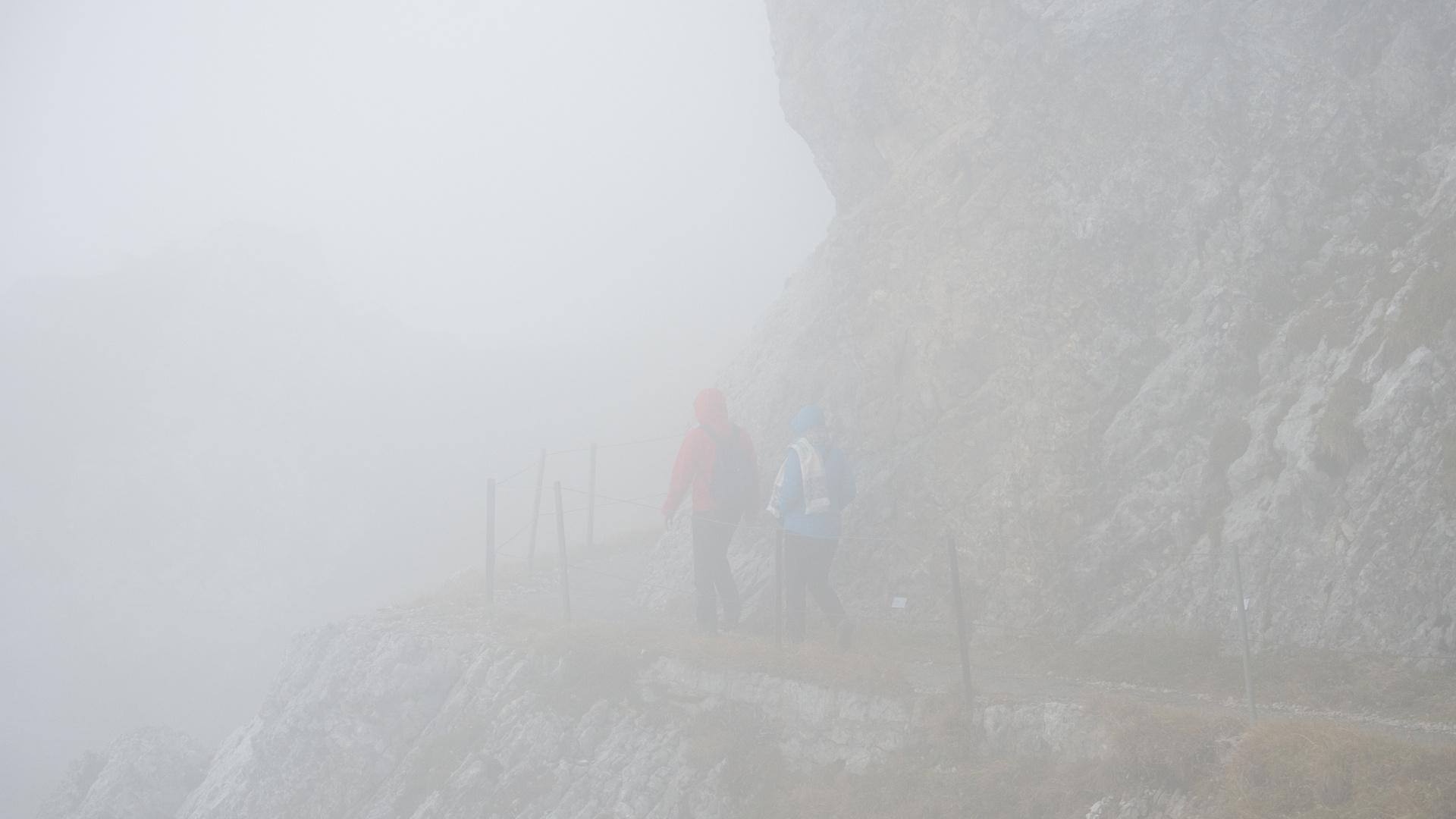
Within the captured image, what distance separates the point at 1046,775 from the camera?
6551 mm

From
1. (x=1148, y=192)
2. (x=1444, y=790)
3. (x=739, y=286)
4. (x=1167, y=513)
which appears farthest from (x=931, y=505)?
(x=739, y=286)

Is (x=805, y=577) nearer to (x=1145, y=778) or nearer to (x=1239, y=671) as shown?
(x=1239, y=671)

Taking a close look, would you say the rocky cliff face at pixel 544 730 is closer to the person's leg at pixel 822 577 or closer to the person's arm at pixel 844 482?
the person's leg at pixel 822 577

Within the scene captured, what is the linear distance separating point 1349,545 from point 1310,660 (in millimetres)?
1220

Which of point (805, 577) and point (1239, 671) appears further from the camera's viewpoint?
point (805, 577)

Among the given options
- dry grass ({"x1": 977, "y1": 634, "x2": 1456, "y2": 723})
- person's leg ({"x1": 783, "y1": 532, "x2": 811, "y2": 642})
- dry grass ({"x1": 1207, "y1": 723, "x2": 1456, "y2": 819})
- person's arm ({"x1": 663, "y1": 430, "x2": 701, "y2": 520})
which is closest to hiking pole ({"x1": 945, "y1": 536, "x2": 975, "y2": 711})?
dry grass ({"x1": 977, "y1": 634, "x2": 1456, "y2": 723})

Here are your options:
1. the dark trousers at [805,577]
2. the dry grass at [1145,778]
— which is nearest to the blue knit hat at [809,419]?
the dark trousers at [805,577]

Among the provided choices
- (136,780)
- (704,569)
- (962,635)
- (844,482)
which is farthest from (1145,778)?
(136,780)

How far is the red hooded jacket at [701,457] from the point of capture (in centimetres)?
1120

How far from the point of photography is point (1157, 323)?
10844 mm

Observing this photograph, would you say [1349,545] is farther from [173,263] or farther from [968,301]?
[173,263]

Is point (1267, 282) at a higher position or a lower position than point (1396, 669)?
higher

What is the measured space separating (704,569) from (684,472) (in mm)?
1440

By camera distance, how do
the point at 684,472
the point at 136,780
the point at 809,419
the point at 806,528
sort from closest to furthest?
the point at 806,528 < the point at 809,419 < the point at 684,472 < the point at 136,780
